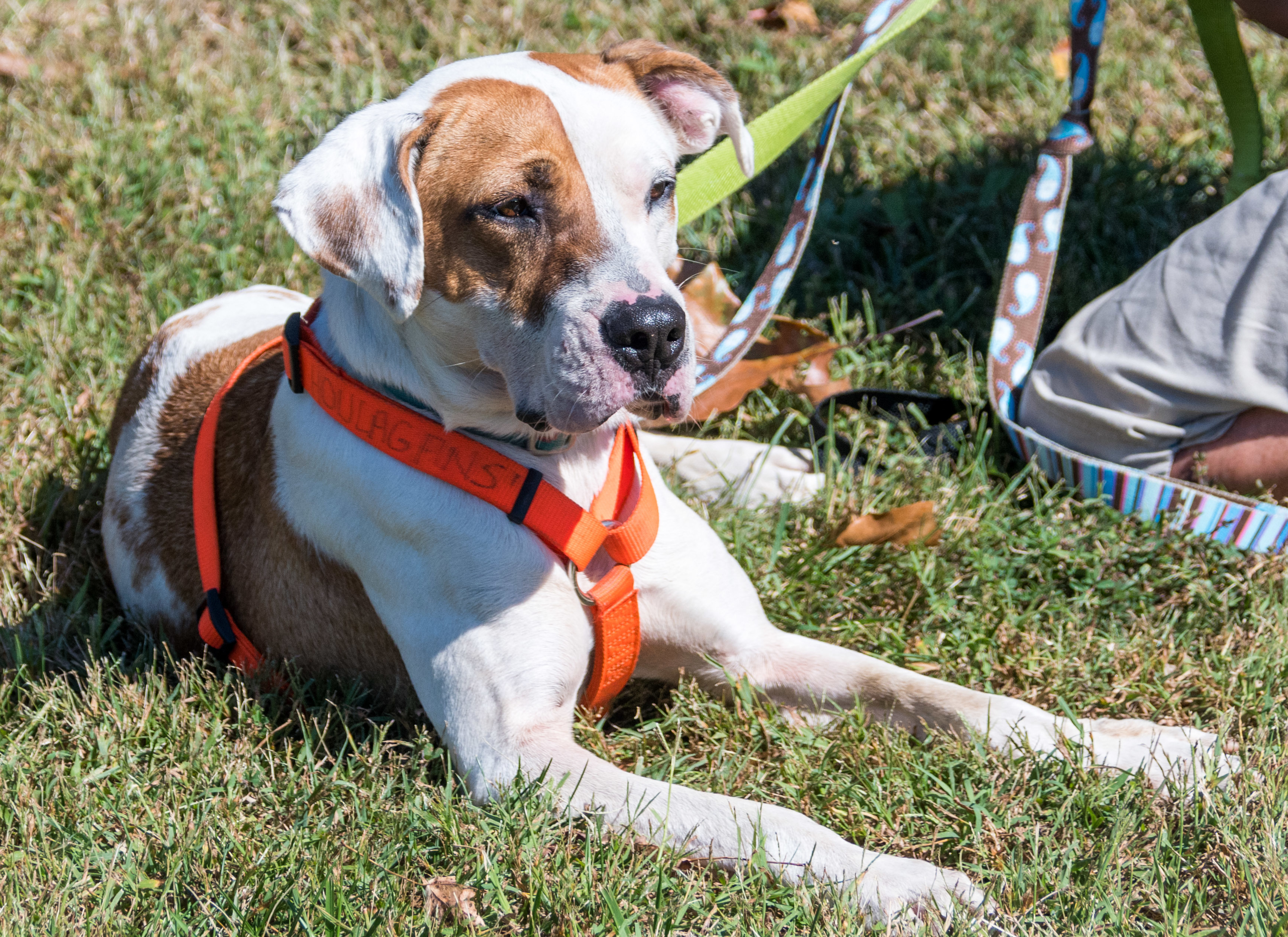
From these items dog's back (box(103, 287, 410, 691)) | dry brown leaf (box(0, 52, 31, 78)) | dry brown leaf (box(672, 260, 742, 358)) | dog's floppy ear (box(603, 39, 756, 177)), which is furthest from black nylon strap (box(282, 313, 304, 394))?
dry brown leaf (box(0, 52, 31, 78))

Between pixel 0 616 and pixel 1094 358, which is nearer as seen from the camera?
pixel 0 616

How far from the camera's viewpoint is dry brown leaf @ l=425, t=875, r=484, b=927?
2.30 m

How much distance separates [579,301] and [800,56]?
12.3 ft

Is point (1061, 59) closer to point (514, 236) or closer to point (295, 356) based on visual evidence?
point (514, 236)

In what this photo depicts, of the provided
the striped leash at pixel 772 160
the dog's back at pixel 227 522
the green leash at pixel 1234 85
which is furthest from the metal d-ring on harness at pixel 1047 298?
the dog's back at pixel 227 522

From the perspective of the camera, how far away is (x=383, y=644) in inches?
112

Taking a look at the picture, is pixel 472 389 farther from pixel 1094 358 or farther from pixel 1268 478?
pixel 1268 478

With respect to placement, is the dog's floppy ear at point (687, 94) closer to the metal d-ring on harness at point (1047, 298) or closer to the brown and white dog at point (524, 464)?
the brown and white dog at point (524, 464)

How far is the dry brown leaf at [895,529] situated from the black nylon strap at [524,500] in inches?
47.8

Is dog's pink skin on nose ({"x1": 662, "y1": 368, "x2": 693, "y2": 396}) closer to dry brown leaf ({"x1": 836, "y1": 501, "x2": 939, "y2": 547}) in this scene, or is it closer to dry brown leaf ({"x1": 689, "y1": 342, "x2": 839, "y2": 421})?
dry brown leaf ({"x1": 836, "y1": 501, "x2": 939, "y2": 547})

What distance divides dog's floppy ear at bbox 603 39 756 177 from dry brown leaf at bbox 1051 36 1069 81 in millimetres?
3070

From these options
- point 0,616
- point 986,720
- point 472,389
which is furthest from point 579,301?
point 0,616

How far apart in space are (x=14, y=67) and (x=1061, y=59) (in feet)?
15.8

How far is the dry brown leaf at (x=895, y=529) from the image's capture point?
A: 3.43 meters
